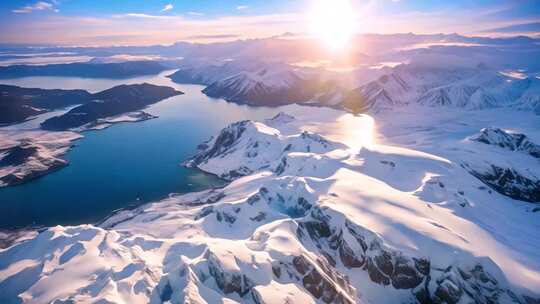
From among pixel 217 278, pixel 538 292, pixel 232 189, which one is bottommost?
pixel 232 189

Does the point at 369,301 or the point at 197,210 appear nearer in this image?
the point at 369,301

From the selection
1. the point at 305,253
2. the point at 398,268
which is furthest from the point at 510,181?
the point at 305,253

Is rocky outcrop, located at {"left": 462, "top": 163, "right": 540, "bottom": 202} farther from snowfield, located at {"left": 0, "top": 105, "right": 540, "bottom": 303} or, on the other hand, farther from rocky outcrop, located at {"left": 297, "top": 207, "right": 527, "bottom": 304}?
rocky outcrop, located at {"left": 297, "top": 207, "right": 527, "bottom": 304}

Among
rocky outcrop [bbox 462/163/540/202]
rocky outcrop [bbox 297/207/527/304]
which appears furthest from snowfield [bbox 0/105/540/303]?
rocky outcrop [bbox 462/163/540/202]

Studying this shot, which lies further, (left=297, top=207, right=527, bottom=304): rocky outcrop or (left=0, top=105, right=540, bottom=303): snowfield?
(left=297, top=207, right=527, bottom=304): rocky outcrop

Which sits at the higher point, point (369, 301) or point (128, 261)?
point (128, 261)

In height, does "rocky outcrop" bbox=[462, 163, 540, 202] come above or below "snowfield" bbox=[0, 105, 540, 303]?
below

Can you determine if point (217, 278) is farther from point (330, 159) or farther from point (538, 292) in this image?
point (330, 159)

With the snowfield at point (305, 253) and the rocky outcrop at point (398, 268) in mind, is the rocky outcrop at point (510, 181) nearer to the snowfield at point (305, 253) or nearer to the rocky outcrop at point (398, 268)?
the snowfield at point (305, 253)

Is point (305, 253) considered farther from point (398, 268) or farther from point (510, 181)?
point (510, 181)

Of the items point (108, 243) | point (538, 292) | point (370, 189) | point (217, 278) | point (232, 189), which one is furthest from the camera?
point (232, 189)

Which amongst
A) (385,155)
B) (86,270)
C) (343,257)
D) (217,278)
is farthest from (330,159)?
(86,270)
